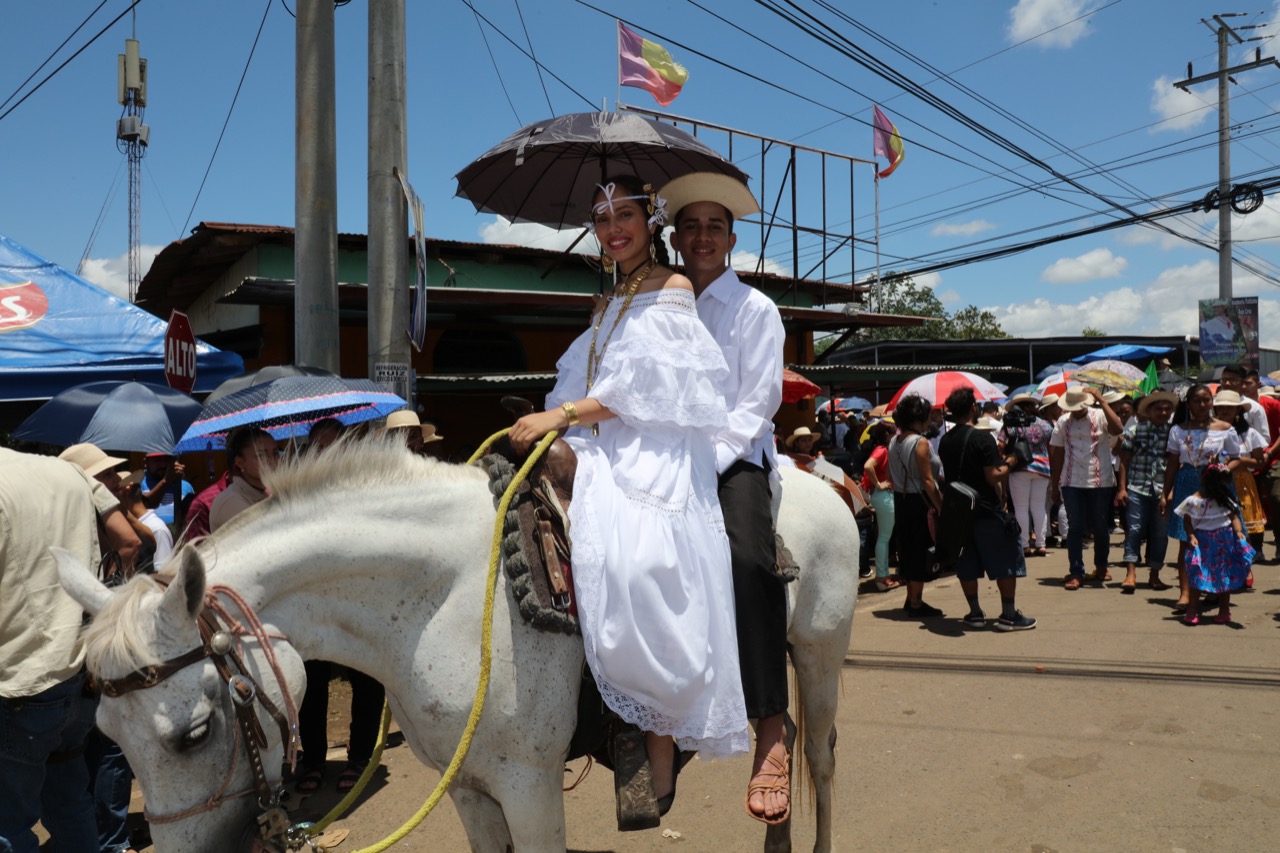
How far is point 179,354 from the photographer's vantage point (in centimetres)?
606

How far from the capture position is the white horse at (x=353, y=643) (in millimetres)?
1917

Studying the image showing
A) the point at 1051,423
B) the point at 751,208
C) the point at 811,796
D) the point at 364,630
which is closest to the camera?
the point at 364,630

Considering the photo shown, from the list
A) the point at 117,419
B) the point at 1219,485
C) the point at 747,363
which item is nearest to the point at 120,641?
the point at 747,363

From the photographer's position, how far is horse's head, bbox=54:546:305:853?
6.21 feet

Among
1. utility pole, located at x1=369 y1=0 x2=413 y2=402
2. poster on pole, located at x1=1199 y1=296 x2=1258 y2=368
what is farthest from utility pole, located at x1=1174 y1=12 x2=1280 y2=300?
utility pole, located at x1=369 y1=0 x2=413 y2=402

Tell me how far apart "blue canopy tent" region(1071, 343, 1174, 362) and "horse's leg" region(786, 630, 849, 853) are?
15.7m

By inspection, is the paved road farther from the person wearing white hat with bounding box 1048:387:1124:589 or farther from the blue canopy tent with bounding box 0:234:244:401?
the blue canopy tent with bounding box 0:234:244:401

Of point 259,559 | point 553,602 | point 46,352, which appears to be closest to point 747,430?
point 553,602

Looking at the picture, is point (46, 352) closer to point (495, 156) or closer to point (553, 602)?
point (495, 156)

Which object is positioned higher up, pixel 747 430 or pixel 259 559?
pixel 747 430

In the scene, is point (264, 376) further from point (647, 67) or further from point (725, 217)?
point (647, 67)

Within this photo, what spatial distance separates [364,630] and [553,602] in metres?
0.50

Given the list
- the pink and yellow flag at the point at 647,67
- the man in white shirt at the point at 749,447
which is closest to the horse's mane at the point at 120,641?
the man in white shirt at the point at 749,447

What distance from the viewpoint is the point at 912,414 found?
27.8 feet
